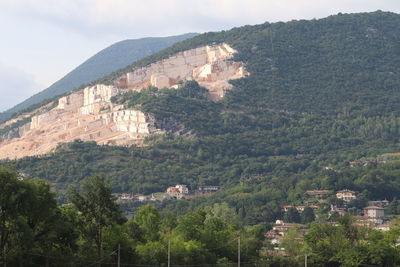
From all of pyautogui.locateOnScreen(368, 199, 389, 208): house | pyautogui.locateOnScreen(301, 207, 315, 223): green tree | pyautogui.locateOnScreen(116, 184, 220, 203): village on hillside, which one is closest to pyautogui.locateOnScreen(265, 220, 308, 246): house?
pyautogui.locateOnScreen(301, 207, 315, 223): green tree

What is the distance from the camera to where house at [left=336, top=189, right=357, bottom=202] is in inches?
5630

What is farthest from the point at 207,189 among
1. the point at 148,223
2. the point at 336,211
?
the point at 148,223

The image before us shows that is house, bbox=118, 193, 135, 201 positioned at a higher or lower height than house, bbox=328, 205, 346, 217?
higher

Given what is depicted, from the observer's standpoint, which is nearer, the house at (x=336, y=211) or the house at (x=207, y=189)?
the house at (x=336, y=211)

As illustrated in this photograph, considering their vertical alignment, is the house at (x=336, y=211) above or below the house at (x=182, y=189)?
below

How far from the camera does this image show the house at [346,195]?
143m

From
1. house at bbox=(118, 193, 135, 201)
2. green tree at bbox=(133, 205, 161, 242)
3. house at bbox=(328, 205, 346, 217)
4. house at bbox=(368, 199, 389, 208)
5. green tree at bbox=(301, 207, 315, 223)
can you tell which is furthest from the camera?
house at bbox=(118, 193, 135, 201)

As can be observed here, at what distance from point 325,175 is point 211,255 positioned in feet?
253

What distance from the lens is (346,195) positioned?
144 meters

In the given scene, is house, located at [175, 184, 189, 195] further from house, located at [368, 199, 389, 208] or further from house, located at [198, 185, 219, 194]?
house, located at [368, 199, 389, 208]

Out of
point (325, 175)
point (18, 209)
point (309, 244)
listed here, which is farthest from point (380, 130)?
point (18, 209)

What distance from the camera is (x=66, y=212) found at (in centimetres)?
6806

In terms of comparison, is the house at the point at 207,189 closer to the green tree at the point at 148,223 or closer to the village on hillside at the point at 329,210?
the village on hillside at the point at 329,210

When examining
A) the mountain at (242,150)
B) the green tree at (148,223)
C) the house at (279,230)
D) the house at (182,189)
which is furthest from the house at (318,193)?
the green tree at (148,223)
